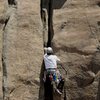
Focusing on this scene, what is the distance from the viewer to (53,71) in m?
14.2

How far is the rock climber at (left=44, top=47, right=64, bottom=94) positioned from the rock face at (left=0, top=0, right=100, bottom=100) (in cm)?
26

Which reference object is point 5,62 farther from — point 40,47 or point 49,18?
point 49,18

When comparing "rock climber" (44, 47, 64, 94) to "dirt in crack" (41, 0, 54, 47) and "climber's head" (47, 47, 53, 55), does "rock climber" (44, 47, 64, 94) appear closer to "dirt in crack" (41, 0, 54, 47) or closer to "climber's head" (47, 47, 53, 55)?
"climber's head" (47, 47, 53, 55)

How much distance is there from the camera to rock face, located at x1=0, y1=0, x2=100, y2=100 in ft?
46.9

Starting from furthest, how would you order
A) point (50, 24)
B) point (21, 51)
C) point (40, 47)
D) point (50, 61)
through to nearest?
point (50, 24)
point (40, 47)
point (21, 51)
point (50, 61)

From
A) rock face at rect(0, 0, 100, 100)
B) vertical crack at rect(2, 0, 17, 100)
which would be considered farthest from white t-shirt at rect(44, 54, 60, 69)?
vertical crack at rect(2, 0, 17, 100)

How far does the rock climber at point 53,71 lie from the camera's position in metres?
14.2

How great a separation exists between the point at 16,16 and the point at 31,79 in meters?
2.21

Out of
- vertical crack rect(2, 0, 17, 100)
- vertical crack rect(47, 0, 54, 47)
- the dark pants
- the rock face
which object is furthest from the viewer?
vertical crack rect(47, 0, 54, 47)

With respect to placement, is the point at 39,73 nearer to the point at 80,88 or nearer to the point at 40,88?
the point at 40,88

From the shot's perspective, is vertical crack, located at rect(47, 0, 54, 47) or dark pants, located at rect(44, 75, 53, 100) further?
vertical crack, located at rect(47, 0, 54, 47)

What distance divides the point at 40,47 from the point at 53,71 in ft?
3.48

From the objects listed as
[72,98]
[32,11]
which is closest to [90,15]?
[32,11]

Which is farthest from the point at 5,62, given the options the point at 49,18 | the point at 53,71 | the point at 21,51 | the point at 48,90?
the point at 49,18
